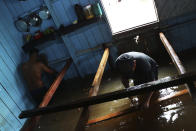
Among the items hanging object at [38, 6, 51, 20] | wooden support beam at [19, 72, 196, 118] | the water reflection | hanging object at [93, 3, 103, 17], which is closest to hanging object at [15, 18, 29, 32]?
hanging object at [38, 6, 51, 20]

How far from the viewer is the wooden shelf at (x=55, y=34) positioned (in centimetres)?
565

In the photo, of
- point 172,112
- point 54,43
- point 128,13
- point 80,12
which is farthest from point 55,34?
point 128,13

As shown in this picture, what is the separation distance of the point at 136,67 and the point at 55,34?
3273 millimetres

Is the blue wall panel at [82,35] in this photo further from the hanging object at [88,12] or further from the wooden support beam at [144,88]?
the wooden support beam at [144,88]

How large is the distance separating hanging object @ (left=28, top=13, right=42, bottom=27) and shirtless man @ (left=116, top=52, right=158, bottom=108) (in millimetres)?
3538

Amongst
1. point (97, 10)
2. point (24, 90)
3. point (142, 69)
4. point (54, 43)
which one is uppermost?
point (97, 10)

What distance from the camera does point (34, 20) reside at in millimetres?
5934

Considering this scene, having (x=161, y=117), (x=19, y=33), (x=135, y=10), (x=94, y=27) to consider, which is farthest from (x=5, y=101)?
(x=135, y=10)

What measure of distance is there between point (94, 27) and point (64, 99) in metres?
2.61

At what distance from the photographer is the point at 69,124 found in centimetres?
497

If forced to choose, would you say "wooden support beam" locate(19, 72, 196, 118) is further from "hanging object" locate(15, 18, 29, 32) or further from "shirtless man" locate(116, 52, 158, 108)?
"hanging object" locate(15, 18, 29, 32)

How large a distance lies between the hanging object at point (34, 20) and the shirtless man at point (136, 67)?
11.6ft

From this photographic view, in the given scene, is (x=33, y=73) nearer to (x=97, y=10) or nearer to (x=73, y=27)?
(x=73, y=27)

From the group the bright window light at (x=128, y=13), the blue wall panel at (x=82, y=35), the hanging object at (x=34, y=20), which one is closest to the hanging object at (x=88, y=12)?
the blue wall panel at (x=82, y=35)
